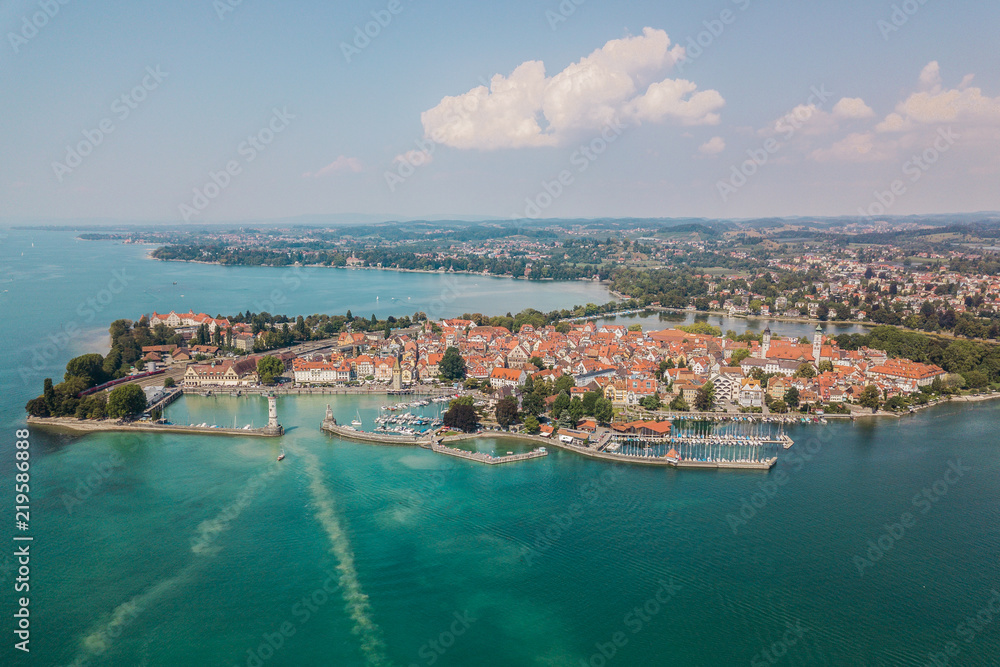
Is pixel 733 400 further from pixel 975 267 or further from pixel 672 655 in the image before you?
pixel 975 267

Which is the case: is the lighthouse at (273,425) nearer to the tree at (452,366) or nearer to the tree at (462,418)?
the tree at (462,418)

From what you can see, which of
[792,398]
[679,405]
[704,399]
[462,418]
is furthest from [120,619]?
[792,398]

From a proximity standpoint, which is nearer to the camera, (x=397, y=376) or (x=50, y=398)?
(x=50, y=398)

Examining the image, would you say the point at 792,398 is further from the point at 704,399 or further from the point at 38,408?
the point at 38,408

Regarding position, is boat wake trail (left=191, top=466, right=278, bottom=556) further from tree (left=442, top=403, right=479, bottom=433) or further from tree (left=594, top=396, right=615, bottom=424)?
tree (left=594, top=396, right=615, bottom=424)

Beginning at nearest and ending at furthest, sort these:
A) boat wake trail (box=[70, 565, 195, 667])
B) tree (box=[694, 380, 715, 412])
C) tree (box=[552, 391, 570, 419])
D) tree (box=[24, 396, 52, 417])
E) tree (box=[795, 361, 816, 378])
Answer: boat wake trail (box=[70, 565, 195, 667]) < tree (box=[24, 396, 52, 417]) < tree (box=[552, 391, 570, 419]) < tree (box=[694, 380, 715, 412]) < tree (box=[795, 361, 816, 378])

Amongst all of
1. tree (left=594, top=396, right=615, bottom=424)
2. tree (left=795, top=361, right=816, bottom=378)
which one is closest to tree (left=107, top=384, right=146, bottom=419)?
tree (left=594, top=396, right=615, bottom=424)

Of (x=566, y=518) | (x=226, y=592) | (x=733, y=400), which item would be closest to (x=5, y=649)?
(x=226, y=592)
